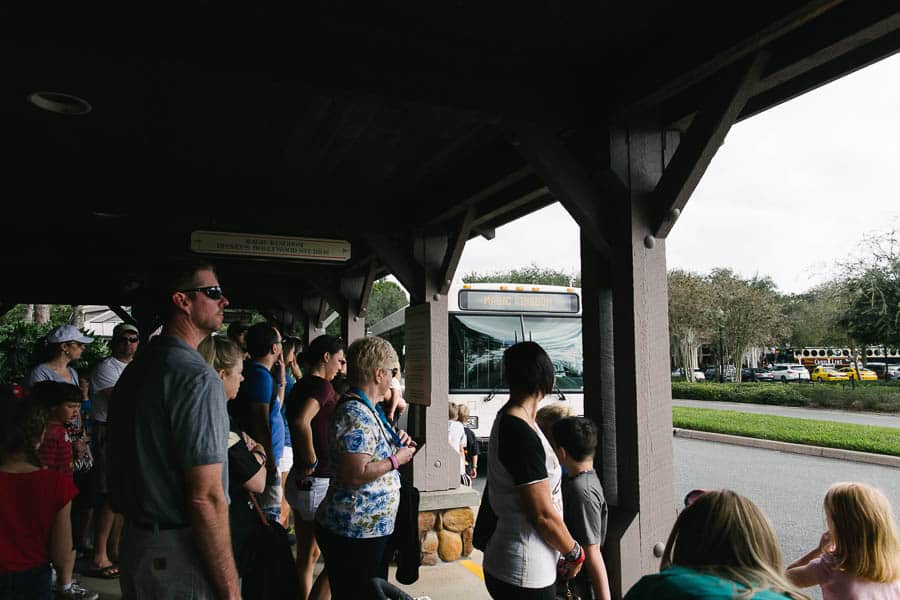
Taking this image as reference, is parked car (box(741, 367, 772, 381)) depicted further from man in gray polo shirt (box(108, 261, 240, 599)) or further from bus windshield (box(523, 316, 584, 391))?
man in gray polo shirt (box(108, 261, 240, 599))

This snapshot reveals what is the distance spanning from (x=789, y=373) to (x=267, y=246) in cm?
4428

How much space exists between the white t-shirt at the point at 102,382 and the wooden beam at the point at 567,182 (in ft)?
11.8

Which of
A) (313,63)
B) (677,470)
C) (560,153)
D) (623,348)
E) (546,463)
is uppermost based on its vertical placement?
(313,63)

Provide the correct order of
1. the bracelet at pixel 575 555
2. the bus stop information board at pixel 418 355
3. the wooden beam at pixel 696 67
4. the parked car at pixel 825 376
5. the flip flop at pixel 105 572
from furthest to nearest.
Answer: the parked car at pixel 825 376, the bus stop information board at pixel 418 355, the flip flop at pixel 105 572, the bracelet at pixel 575 555, the wooden beam at pixel 696 67

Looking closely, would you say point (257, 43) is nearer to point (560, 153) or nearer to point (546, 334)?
point (560, 153)

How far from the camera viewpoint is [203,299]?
7.19 ft

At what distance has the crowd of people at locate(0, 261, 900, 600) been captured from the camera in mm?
1901

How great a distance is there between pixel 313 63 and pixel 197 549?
6.38 feet

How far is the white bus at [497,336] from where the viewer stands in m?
9.38

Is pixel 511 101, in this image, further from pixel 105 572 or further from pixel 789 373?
pixel 789 373

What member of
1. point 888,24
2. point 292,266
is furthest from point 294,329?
point 888,24

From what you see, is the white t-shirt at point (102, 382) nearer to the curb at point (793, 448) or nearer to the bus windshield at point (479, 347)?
the bus windshield at point (479, 347)

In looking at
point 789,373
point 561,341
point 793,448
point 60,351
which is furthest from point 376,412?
point 789,373

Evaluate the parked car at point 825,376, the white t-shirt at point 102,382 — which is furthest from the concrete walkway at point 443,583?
the parked car at point 825,376
